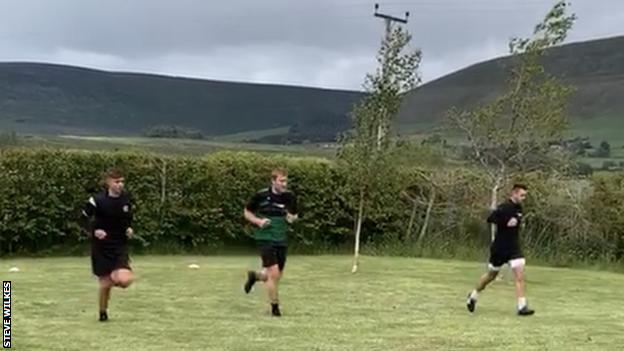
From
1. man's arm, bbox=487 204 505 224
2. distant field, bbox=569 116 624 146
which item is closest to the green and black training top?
man's arm, bbox=487 204 505 224

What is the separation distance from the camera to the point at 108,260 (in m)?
11.8

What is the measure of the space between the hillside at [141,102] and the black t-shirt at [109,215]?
39.4 metres

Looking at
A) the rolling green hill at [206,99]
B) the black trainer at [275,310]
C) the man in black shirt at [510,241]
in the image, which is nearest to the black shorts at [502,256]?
the man in black shirt at [510,241]

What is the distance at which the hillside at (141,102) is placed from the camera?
56.4 m

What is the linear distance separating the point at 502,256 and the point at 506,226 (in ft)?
1.29

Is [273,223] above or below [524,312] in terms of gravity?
above

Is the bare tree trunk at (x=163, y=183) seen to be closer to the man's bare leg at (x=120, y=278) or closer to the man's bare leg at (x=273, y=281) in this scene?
the man's bare leg at (x=273, y=281)

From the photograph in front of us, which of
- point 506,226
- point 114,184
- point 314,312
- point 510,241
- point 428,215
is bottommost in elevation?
point 314,312

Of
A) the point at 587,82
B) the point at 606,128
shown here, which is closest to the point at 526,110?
the point at 606,128

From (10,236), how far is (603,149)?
22.0 m

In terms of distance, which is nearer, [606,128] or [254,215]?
[254,215]

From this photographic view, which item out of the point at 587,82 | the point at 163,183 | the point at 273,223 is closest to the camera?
the point at 273,223

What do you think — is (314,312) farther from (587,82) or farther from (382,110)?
(587,82)

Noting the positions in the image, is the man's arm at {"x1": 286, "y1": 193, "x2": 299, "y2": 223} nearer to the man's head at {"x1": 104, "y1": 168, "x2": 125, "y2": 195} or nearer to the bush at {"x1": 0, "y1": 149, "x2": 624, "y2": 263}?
the man's head at {"x1": 104, "y1": 168, "x2": 125, "y2": 195}
